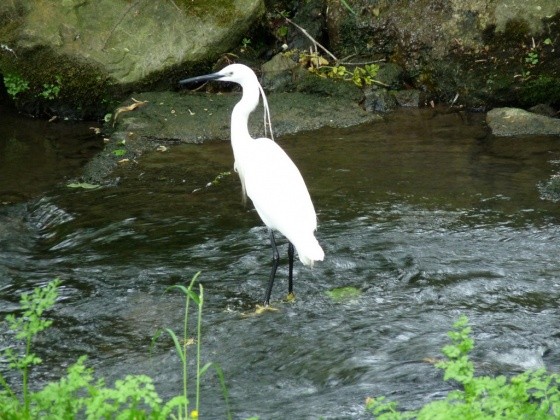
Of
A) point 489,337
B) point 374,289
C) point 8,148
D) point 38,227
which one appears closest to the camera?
point 489,337

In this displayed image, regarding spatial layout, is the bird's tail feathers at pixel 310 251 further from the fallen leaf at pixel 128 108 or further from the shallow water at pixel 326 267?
the fallen leaf at pixel 128 108

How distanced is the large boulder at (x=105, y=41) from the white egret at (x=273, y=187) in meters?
3.33

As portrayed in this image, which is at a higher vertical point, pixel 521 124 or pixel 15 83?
pixel 15 83

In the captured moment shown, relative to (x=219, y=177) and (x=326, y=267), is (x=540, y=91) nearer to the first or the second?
(x=219, y=177)

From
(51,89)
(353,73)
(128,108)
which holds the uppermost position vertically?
(51,89)

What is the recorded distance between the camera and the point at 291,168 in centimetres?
509

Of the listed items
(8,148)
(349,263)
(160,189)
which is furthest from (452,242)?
(8,148)

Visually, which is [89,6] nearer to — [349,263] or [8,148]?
[8,148]

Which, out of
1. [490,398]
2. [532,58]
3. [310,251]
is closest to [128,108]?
[532,58]

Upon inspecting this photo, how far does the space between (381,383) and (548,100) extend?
17.5ft

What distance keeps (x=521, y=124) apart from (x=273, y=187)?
137 inches

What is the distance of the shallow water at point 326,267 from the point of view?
393 cm

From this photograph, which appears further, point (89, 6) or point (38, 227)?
point (89, 6)

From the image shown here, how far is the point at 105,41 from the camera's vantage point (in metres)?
8.54
